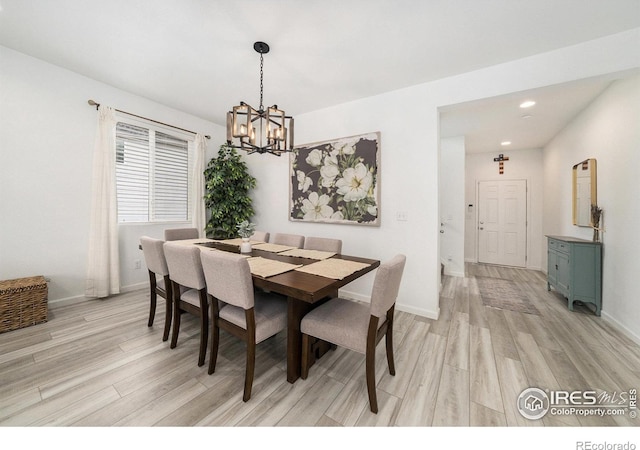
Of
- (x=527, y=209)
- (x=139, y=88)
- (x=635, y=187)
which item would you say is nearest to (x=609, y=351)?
(x=635, y=187)

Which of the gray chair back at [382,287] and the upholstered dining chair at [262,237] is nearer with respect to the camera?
the gray chair back at [382,287]

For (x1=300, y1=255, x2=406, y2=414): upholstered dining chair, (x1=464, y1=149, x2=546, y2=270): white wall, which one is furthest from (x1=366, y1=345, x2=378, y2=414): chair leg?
(x1=464, y1=149, x2=546, y2=270): white wall

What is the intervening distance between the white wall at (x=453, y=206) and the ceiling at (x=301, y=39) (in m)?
1.49

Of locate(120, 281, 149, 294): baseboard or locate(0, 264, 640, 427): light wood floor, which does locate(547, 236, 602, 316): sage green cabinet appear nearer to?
locate(0, 264, 640, 427): light wood floor

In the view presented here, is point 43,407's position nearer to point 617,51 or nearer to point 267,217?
point 267,217

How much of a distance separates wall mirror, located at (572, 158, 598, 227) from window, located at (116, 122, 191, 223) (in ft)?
19.2

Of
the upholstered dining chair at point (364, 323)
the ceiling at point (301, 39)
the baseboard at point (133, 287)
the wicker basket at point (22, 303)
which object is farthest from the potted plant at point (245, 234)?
the baseboard at point (133, 287)

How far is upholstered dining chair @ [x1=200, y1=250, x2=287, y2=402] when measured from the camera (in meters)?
1.43

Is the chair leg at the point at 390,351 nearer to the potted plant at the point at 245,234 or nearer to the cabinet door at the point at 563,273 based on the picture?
the potted plant at the point at 245,234

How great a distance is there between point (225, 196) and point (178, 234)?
111cm

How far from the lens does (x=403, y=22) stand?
6.09 feet

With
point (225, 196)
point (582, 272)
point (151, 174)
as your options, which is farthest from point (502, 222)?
point (151, 174)

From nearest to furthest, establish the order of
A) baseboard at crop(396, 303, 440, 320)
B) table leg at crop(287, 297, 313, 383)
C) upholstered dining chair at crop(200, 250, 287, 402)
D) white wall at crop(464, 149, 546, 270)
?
upholstered dining chair at crop(200, 250, 287, 402) → table leg at crop(287, 297, 313, 383) → baseboard at crop(396, 303, 440, 320) → white wall at crop(464, 149, 546, 270)

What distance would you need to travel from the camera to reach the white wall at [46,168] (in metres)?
2.42
